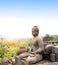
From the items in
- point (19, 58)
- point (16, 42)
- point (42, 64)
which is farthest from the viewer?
point (16, 42)

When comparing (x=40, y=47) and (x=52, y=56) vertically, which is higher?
(x=40, y=47)

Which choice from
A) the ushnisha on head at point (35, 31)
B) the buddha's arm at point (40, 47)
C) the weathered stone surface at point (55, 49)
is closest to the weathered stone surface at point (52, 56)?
the weathered stone surface at point (55, 49)

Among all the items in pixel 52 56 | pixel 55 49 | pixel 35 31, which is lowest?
pixel 52 56

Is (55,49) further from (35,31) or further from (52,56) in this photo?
(35,31)

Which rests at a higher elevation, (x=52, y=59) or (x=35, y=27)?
(x=35, y=27)

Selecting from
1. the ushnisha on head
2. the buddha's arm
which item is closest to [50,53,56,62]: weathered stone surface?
the buddha's arm

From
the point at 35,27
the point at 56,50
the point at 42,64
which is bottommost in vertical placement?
the point at 42,64

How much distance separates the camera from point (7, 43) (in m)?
18.8

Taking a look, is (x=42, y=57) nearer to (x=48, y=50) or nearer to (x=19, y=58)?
(x=48, y=50)

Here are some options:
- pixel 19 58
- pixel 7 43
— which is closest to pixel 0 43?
pixel 7 43

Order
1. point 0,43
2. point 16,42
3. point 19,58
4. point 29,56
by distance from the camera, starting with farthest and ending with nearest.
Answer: point 16,42
point 0,43
point 19,58
point 29,56

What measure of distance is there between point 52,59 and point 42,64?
65 cm

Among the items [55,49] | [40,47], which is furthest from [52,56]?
[40,47]

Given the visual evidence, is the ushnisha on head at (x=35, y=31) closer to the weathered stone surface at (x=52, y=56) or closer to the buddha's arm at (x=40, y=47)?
the buddha's arm at (x=40, y=47)
